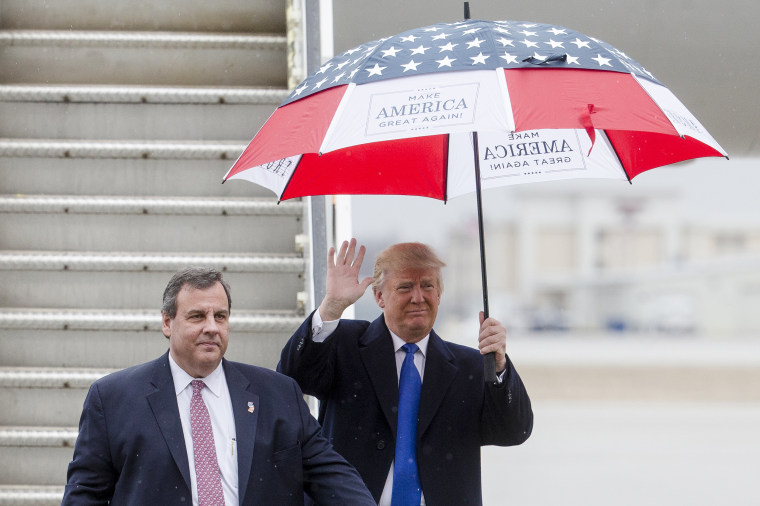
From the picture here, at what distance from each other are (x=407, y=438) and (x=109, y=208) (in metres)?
2.31

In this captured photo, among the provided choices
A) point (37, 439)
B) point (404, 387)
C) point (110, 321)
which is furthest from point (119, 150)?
point (404, 387)

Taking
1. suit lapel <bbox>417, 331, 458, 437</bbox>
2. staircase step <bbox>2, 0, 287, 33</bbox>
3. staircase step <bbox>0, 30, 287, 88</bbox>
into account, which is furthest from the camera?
staircase step <bbox>2, 0, 287, 33</bbox>

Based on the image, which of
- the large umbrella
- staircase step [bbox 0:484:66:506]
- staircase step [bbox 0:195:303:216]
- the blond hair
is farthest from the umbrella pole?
staircase step [bbox 0:484:66:506]

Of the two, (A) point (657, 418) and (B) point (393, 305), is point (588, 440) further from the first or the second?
(B) point (393, 305)

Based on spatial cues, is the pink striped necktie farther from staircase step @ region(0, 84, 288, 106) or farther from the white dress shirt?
staircase step @ region(0, 84, 288, 106)

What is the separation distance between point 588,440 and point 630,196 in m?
65.3

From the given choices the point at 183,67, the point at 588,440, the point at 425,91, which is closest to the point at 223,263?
the point at 183,67

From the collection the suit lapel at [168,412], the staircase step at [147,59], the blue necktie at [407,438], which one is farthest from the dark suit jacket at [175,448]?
the staircase step at [147,59]

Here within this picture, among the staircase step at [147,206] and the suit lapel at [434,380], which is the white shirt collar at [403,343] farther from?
the staircase step at [147,206]

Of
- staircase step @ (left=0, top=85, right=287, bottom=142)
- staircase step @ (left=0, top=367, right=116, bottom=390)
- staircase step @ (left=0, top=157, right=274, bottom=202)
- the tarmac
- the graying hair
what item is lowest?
the tarmac

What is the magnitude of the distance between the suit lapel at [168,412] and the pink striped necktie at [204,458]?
35 mm

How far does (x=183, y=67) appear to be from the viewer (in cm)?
515

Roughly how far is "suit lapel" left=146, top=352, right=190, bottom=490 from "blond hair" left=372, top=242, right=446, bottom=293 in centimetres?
78

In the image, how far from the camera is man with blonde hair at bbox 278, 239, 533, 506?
9.75 ft
